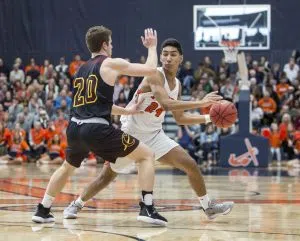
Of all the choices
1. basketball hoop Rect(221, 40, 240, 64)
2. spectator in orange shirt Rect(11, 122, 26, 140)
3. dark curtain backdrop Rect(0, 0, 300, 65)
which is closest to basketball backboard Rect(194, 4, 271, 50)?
dark curtain backdrop Rect(0, 0, 300, 65)

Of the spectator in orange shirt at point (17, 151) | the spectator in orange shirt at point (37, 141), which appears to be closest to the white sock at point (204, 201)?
the spectator in orange shirt at point (17, 151)

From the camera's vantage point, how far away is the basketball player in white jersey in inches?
310

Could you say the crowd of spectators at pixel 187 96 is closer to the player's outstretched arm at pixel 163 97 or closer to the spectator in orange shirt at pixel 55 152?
the spectator in orange shirt at pixel 55 152

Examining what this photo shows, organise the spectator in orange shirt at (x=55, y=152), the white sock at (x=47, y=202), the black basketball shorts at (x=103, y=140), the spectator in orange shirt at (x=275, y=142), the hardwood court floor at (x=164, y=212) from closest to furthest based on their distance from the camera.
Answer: the hardwood court floor at (x=164, y=212)
the black basketball shorts at (x=103, y=140)
the white sock at (x=47, y=202)
the spectator in orange shirt at (x=55, y=152)
the spectator in orange shirt at (x=275, y=142)

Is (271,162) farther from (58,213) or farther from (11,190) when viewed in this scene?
(58,213)

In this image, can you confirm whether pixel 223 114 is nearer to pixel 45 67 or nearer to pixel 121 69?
pixel 121 69

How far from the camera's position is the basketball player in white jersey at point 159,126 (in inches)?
310

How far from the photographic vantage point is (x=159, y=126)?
8.20 metres

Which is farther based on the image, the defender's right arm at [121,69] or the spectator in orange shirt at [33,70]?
the spectator in orange shirt at [33,70]

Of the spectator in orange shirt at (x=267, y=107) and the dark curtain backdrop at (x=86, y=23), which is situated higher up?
the dark curtain backdrop at (x=86, y=23)

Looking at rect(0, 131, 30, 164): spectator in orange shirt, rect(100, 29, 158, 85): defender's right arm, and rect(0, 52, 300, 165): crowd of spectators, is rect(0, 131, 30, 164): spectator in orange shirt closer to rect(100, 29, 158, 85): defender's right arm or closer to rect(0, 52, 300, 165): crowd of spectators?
rect(0, 52, 300, 165): crowd of spectators

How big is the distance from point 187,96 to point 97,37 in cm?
1569

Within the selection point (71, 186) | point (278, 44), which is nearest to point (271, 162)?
point (278, 44)

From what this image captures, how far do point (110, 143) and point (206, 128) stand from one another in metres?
12.6
